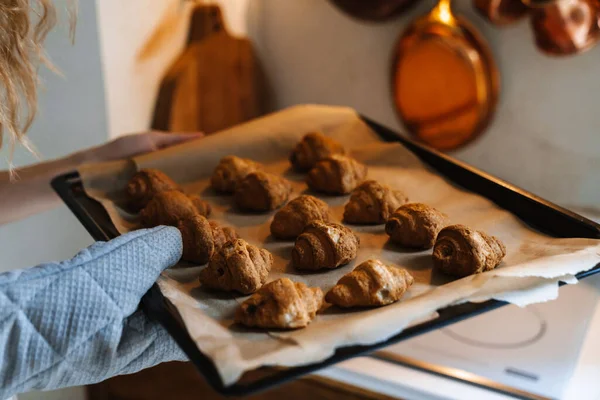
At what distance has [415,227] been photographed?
3.36ft

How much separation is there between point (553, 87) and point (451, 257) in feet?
2.90

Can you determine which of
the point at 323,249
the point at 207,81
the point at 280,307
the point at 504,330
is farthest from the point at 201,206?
the point at 207,81

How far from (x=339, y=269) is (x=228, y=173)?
0.37 metres

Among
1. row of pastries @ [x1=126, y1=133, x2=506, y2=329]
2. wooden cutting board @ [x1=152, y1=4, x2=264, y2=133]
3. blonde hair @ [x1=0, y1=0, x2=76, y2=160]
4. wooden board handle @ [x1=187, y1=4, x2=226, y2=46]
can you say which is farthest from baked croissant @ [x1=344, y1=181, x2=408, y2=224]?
wooden board handle @ [x1=187, y1=4, x2=226, y2=46]

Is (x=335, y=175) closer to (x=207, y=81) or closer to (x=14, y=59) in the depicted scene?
(x=14, y=59)

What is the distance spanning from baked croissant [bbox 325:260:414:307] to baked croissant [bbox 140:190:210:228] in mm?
336

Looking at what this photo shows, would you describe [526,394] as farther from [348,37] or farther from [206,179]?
[348,37]

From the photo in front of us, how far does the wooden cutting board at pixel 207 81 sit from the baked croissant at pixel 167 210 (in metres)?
0.76

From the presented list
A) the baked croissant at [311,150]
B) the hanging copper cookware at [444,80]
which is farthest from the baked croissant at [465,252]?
the hanging copper cookware at [444,80]

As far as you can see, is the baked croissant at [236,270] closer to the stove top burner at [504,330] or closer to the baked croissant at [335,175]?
the baked croissant at [335,175]

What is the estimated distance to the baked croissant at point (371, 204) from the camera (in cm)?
113

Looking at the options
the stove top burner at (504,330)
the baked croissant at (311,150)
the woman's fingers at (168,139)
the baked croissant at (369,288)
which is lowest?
the stove top burner at (504,330)

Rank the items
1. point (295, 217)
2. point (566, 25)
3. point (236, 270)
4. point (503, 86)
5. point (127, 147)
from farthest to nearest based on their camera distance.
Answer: point (503, 86) → point (566, 25) → point (127, 147) → point (295, 217) → point (236, 270)

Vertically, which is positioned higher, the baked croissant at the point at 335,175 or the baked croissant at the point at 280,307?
the baked croissant at the point at 335,175
